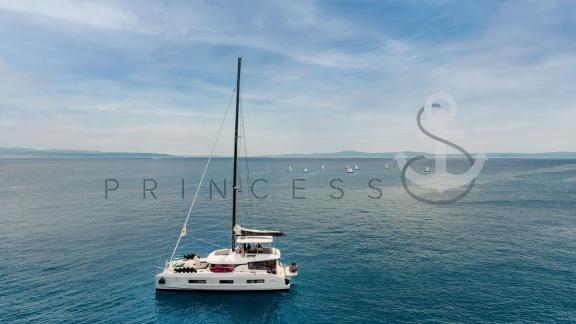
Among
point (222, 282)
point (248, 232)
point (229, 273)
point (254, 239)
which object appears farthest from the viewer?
point (248, 232)

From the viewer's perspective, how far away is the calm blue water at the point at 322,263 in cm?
3791

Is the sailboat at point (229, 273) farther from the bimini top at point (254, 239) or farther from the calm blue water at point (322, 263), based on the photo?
the calm blue water at point (322, 263)

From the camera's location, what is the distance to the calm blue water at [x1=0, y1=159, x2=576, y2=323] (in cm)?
3791

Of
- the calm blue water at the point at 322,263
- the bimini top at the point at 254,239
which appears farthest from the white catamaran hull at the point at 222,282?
the bimini top at the point at 254,239

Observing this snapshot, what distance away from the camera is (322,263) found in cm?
5325

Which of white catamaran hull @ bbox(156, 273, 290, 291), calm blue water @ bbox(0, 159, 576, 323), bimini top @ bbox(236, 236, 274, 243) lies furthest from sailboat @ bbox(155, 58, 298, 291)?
calm blue water @ bbox(0, 159, 576, 323)

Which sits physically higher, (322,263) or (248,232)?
(248,232)

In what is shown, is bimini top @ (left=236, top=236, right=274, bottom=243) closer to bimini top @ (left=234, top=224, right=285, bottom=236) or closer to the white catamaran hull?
bimini top @ (left=234, top=224, right=285, bottom=236)

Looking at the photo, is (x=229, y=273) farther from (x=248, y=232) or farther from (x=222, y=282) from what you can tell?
(x=248, y=232)

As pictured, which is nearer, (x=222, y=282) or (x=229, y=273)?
(x=229, y=273)

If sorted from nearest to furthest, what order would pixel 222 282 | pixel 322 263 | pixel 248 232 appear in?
pixel 222 282 → pixel 248 232 → pixel 322 263

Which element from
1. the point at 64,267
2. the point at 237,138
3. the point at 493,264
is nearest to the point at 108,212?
the point at 64,267

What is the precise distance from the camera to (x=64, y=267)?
164 ft

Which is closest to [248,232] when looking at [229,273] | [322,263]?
[229,273]
